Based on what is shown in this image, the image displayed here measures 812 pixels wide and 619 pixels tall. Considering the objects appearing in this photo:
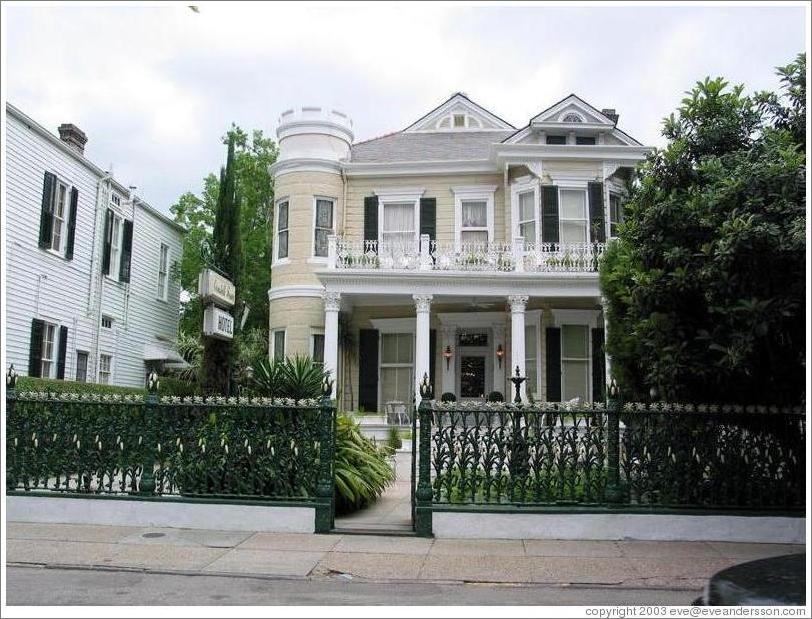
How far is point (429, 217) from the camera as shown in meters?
Result: 20.2

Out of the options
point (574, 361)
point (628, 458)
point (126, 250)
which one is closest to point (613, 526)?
point (628, 458)

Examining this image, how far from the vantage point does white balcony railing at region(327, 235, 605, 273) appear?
59.3 ft

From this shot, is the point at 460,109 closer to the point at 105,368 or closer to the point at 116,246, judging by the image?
the point at 116,246

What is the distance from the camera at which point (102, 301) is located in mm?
20516

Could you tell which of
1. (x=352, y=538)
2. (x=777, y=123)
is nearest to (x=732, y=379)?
(x=777, y=123)

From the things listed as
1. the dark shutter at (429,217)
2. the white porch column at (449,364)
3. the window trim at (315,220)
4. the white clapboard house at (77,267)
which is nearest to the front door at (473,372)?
the white porch column at (449,364)

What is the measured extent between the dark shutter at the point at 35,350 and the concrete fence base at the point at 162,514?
8.67 metres

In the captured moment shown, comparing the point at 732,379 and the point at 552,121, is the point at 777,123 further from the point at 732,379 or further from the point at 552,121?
the point at 552,121

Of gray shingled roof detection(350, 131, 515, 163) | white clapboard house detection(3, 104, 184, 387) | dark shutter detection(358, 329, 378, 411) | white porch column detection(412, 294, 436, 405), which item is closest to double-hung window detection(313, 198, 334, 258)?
gray shingled roof detection(350, 131, 515, 163)

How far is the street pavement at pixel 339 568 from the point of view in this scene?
20.2 ft

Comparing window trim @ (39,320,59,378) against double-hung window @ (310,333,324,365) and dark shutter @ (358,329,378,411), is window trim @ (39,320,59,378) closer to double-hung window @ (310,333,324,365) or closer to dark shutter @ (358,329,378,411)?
double-hung window @ (310,333,324,365)

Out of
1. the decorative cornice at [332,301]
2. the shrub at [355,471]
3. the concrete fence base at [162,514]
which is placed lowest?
the concrete fence base at [162,514]

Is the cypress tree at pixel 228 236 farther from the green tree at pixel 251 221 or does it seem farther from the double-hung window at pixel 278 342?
the green tree at pixel 251 221

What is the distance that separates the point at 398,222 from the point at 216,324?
8.37m
